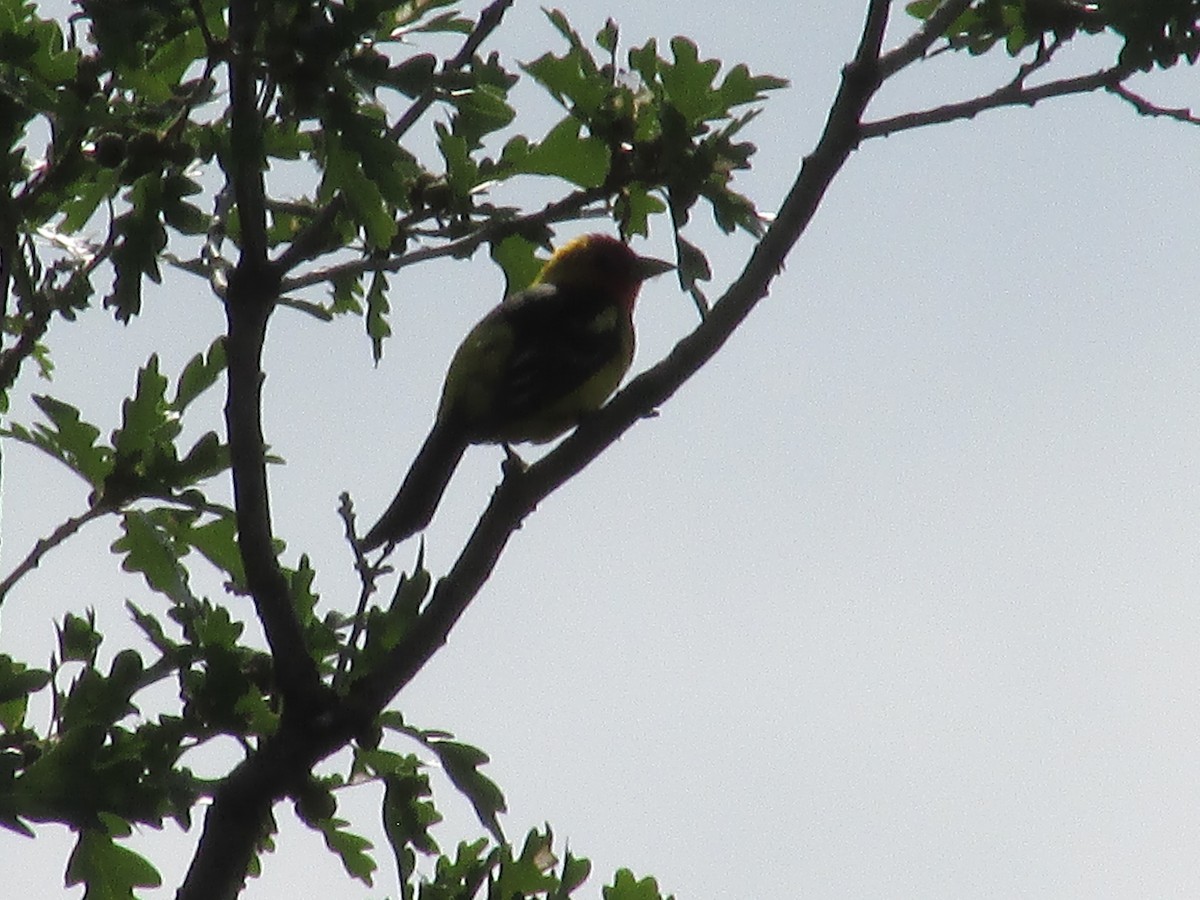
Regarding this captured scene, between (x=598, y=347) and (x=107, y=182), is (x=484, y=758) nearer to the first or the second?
(x=107, y=182)

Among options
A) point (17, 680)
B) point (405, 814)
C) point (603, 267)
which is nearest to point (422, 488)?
point (603, 267)

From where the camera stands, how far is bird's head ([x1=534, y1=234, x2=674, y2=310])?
6898mm

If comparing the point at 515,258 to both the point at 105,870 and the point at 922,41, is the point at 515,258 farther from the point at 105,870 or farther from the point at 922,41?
the point at 105,870

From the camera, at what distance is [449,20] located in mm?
3775

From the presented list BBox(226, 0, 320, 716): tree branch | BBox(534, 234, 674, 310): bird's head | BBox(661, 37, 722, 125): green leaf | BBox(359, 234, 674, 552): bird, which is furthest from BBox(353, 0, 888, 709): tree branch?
BBox(534, 234, 674, 310): bird's head

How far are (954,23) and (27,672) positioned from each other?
230 centimetres

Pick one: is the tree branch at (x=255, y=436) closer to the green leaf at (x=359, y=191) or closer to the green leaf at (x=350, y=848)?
the green leaf at (x=359, y=191)

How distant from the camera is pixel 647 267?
7.10 m

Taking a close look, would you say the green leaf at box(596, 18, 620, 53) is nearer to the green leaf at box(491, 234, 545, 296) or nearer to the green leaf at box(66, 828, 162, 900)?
the green leaf at box(491, 234, 545, 296)

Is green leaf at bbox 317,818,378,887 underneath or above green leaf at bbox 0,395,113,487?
underneath

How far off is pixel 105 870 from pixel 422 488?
7.86ft

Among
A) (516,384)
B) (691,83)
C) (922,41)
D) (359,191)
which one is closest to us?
(359,191)

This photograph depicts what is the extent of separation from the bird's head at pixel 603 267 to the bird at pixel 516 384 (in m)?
0.49

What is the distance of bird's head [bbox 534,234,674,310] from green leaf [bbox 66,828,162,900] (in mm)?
3665
